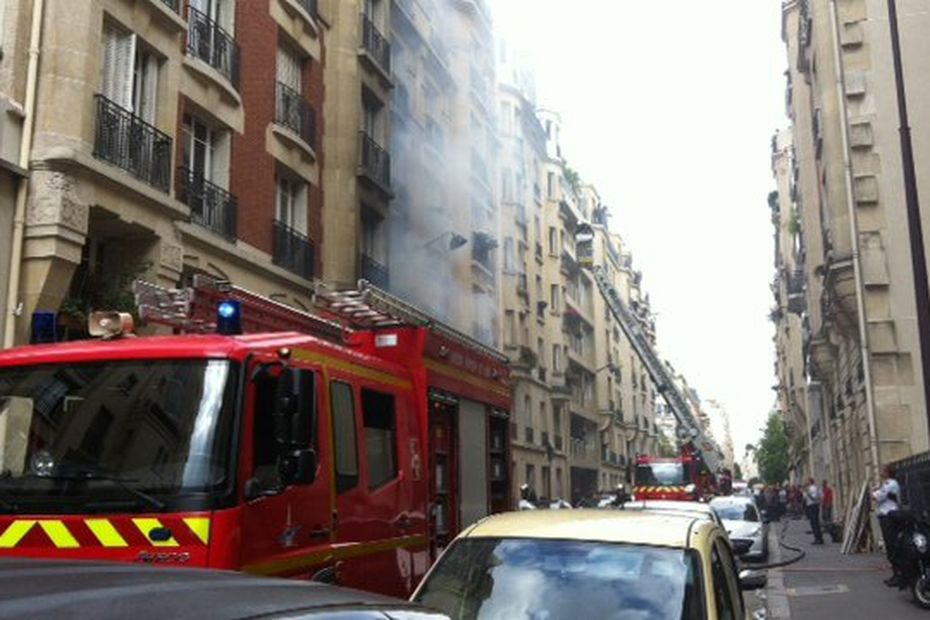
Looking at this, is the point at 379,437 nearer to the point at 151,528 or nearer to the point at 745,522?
the point at 151,528

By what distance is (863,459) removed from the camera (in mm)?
21344

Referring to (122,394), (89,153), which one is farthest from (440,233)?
(122,394)

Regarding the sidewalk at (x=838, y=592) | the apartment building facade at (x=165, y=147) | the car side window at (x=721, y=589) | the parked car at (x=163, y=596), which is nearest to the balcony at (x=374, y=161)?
the apartment building facade at (x=165, y=147)

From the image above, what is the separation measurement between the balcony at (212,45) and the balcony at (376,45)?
529cm

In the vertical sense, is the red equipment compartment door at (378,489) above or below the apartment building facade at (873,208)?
below

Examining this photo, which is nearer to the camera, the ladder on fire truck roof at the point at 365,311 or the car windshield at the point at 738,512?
the ladder on fire truck roof at the point at 365,311

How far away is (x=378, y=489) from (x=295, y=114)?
13393 mm

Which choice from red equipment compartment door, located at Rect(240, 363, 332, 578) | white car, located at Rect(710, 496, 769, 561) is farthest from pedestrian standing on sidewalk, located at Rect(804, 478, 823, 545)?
red equipment compartment door, located at Rect(240, 363, 332, 578)

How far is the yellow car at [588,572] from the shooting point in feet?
13.9

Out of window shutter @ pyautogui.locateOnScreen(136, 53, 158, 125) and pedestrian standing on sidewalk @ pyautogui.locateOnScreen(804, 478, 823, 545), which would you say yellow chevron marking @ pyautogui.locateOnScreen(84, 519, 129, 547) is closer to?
window shutter @ pyautogui.locateOnScreen(136, 53, 158, 125)

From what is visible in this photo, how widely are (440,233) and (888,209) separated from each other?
1181cm

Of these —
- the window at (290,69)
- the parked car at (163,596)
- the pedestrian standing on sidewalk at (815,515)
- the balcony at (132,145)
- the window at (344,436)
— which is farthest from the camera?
the pedestrian standing on sidewalk at (815,515)

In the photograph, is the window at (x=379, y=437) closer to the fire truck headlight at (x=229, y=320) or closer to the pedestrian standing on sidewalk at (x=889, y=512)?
the fire truck headlight at (x=229, y=320)

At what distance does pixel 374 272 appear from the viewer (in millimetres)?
21125
